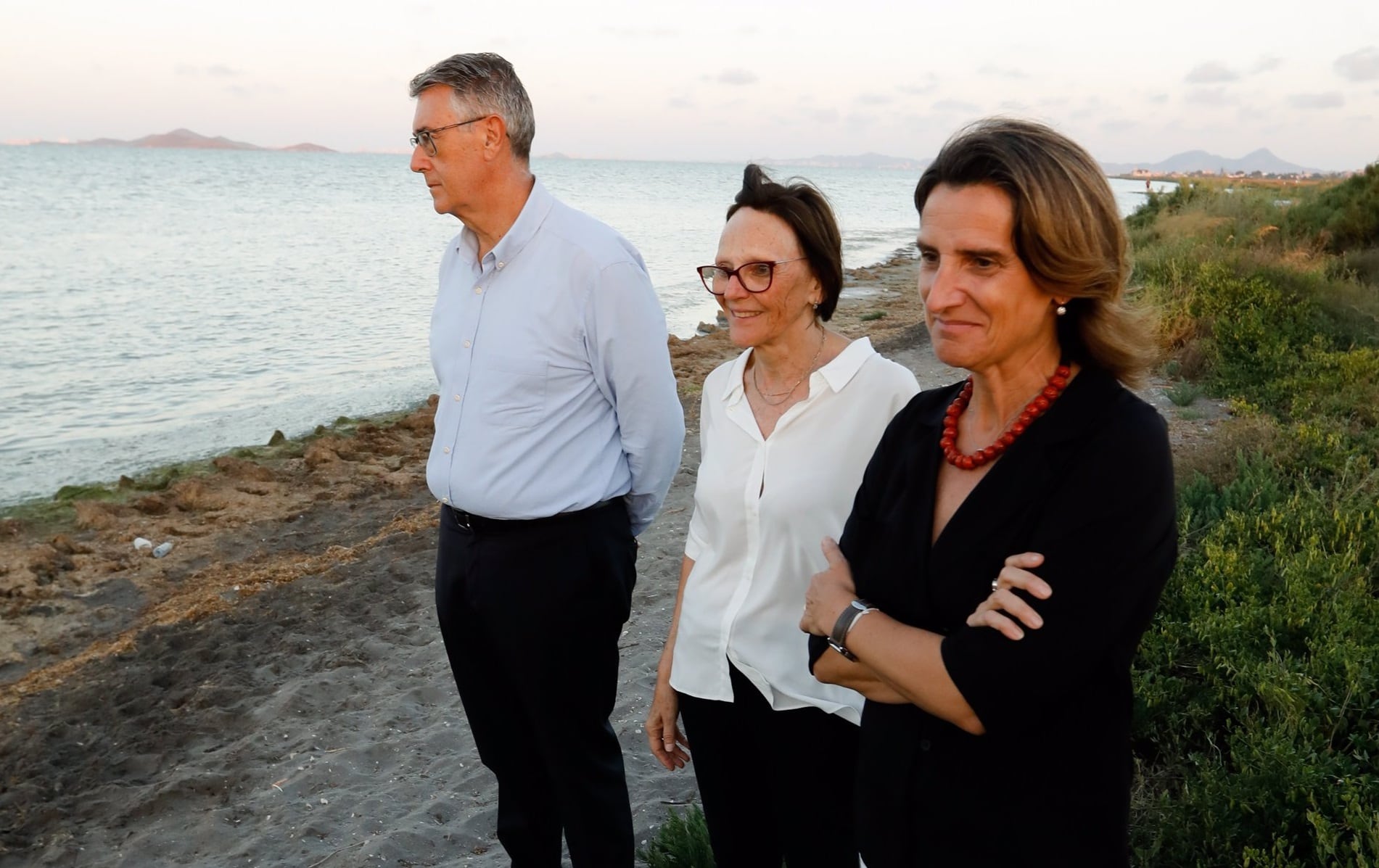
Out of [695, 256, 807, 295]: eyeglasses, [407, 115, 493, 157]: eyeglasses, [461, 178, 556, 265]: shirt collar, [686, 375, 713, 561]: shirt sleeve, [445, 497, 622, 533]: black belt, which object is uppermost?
[407, 115, 493, 157]: eyeglasses

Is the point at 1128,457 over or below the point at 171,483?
over

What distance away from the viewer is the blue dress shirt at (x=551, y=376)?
10.2ft

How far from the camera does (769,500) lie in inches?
97.7

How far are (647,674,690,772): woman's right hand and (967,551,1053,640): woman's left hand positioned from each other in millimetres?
1256

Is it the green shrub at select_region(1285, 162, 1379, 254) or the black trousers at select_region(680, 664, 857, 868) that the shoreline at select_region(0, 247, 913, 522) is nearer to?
the black trousers at select_region(680, 664, 857, 868)

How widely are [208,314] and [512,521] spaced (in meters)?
20.2

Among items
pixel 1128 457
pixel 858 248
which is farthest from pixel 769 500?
pixel 858 248

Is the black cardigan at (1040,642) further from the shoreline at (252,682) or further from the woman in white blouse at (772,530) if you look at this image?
the shoreline at (252,682)

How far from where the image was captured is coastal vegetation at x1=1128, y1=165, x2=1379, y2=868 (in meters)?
2.90

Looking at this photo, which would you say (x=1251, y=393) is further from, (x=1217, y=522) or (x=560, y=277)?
(x=560, y=277)

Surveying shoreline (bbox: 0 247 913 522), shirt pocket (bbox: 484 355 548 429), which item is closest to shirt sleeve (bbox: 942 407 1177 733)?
shirt pocket (bbox: 484 355 548 429)

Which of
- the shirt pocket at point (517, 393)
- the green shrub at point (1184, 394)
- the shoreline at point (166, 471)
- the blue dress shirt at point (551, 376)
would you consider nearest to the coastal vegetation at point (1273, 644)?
the green shrub at point (1184, 394)

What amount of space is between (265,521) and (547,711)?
6849 mm

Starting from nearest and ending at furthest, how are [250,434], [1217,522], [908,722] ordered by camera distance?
[908,722]
[1217,522]
[250,434]
